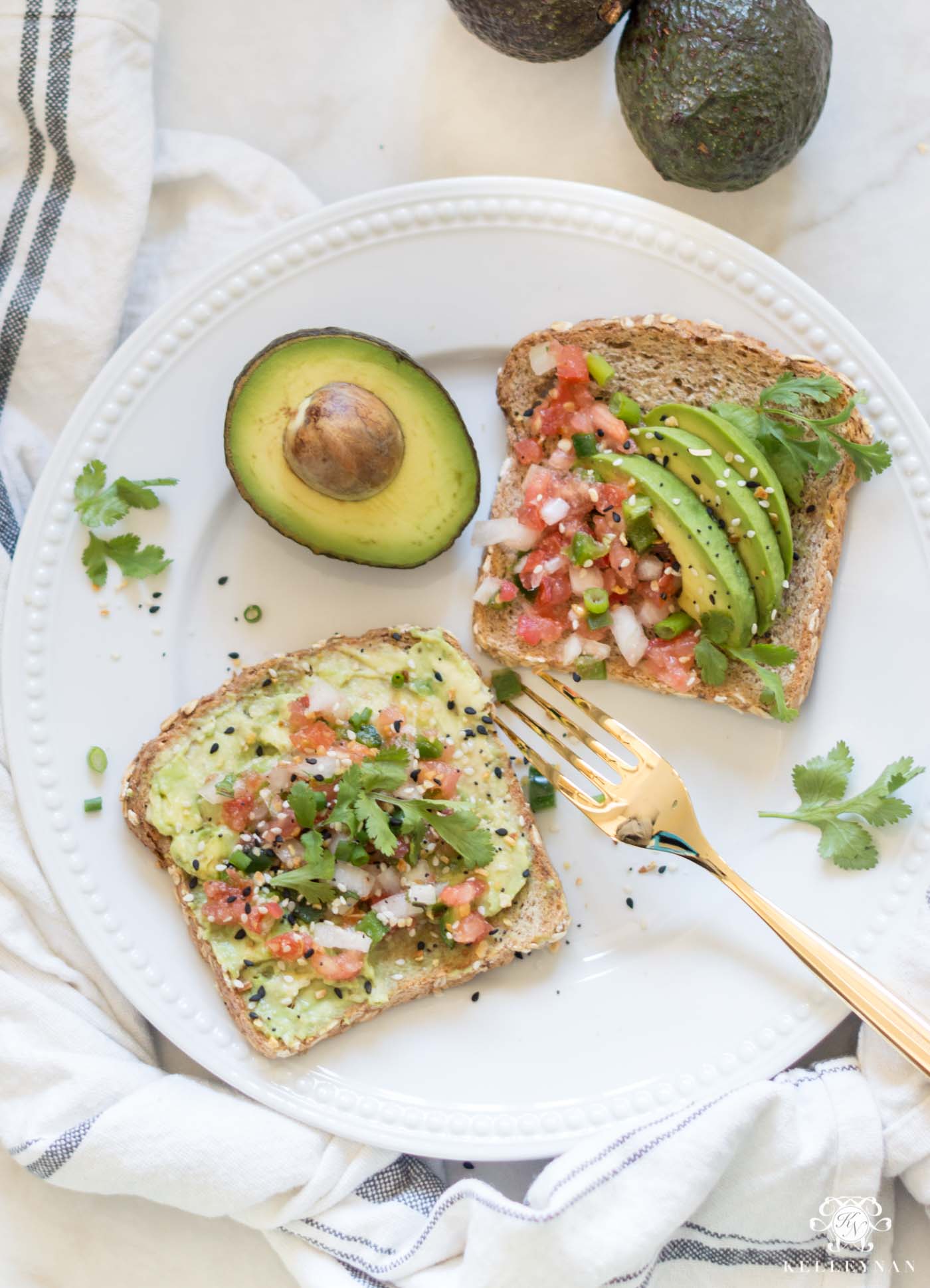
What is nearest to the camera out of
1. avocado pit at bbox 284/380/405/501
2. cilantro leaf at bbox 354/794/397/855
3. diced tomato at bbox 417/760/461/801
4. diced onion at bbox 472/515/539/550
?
avocado pit at bbox 284/380/405/501

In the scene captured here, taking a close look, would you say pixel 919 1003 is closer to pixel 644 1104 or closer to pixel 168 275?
pixel 644 1104

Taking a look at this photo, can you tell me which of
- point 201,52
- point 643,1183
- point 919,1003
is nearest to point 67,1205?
point 643,1183

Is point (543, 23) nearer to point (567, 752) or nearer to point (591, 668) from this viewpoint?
point (591, 668)

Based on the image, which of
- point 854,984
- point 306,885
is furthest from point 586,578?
point 854,984

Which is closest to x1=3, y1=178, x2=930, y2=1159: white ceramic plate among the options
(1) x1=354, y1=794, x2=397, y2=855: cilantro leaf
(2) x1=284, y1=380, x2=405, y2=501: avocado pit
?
(2) x1=284, y1=380, x2=405, y2=501: avocado pit

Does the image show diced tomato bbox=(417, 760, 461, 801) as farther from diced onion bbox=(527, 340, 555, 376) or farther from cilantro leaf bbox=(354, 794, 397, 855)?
diced onion bbox=(527, 340, 555, 376)

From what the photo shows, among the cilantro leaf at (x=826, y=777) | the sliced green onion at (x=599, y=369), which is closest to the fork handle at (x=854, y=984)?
the cilantro leaf at (x=826, y=777)

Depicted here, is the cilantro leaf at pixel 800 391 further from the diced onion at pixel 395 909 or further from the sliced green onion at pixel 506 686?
the diced onion at pixel 395 909
